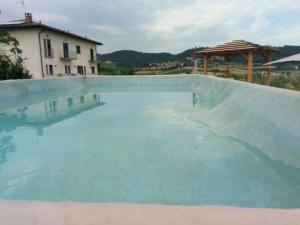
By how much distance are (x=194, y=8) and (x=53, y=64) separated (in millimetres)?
12290

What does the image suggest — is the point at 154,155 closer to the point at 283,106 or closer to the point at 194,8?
the point at 283,106

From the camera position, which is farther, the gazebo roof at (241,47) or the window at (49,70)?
the window at (49,70)

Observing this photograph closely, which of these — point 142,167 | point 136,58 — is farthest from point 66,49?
point 142,167

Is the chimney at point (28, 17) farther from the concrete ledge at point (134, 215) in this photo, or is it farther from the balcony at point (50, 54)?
the concrete ledge at point (134, 215)

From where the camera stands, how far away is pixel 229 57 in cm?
1216

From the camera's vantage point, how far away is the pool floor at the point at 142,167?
2.18 metres

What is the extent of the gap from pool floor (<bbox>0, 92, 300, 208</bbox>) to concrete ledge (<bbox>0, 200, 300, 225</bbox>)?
1182 millimetres

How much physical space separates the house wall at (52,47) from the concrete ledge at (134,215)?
18.2 metres

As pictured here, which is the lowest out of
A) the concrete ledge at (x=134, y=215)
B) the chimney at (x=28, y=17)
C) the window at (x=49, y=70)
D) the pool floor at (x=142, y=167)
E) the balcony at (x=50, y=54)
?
the pool floor at (x=142, y=167)

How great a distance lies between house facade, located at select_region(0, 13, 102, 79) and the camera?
A: 55.8 feet

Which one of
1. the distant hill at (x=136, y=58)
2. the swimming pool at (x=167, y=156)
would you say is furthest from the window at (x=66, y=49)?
the swimming pool at (x=167, y=156)

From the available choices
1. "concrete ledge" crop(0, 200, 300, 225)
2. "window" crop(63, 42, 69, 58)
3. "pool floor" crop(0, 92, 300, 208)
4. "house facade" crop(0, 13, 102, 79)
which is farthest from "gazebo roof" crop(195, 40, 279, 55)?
"window" crop(63, 42, 69, 58)

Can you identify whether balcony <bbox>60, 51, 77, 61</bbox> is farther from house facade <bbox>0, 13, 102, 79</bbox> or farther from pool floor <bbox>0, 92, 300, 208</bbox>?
pool floor <bbox>0, 92, 300, 208</bbox>

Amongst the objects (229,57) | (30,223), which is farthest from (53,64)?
(30,223)
